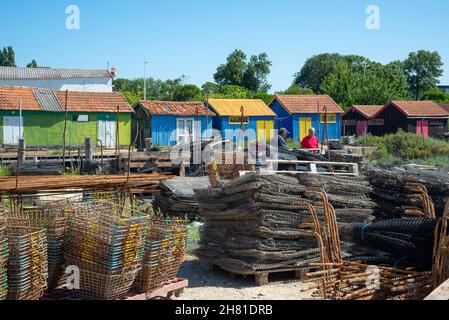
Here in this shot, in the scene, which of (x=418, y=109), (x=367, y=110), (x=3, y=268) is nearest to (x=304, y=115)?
(x=367, y=110)

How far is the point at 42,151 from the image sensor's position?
84.5 ft

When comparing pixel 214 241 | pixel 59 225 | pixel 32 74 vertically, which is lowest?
pixel 214 241

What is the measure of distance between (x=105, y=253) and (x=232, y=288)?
250 centimetres

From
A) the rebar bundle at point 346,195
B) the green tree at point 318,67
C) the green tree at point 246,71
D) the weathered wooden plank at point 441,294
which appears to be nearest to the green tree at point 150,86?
the green tree at point 246,71

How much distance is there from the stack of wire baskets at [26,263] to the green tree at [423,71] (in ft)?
231

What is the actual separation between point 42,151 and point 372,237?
2128cm

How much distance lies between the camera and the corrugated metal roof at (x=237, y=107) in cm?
3610

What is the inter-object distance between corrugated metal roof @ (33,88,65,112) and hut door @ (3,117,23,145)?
1479mm

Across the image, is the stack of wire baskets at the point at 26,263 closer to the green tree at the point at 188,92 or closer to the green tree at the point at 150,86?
the green tree at the point at 188,92

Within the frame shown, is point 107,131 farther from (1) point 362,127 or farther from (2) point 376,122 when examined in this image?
(2) point 376,122

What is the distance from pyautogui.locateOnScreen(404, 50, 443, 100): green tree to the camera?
233 ft

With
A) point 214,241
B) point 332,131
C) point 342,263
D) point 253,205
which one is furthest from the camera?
point 332,131
